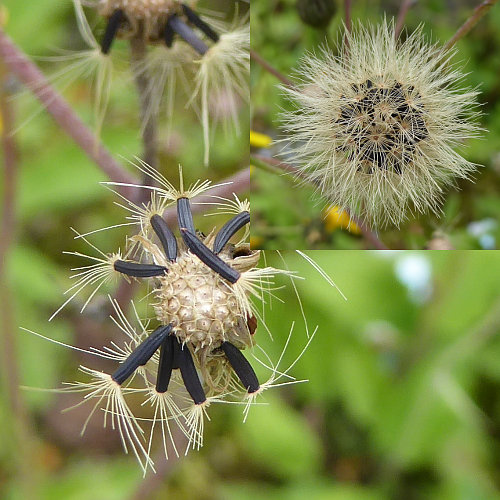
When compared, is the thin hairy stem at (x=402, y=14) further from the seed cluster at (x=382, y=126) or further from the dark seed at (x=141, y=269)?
the dark seed at (x=141, y=269)

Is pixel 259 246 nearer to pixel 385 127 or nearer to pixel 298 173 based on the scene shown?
pixel 298 173

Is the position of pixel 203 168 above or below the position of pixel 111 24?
below

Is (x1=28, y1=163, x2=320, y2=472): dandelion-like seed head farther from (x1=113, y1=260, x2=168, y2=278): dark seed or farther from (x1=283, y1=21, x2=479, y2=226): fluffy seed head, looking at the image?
(x1=283, y1=21, x2=479, y2=226): fluffy seed head

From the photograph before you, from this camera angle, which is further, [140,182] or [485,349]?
[485,349]

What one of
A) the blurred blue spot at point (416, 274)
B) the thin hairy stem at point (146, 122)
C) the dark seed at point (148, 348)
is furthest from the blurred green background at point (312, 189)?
the blurred blue spot at point (416, 274)

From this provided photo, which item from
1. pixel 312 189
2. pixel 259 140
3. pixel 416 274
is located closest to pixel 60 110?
pixel 259 140

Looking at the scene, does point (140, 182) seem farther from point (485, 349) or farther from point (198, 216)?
point (485, 349)

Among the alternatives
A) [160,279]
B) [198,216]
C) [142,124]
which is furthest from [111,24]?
[160,279]

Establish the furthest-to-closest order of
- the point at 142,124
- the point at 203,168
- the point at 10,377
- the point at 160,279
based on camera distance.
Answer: the point at 203,168, the point at 10,377, the point at 142,124, the point at 160,279
